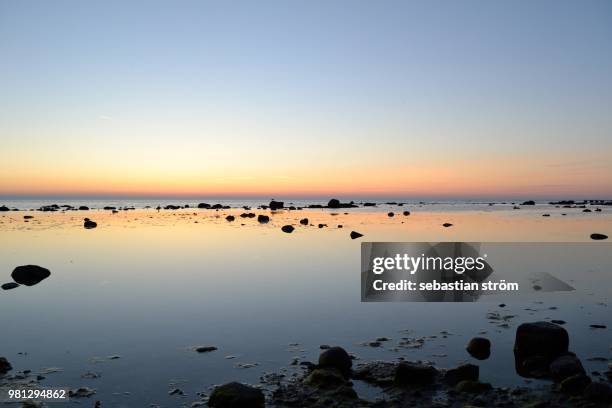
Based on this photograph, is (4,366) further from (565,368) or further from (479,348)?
(565,368)

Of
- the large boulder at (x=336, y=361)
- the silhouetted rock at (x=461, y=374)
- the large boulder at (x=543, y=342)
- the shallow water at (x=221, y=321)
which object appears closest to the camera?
the silhouetted rock at (x=461, y=374)

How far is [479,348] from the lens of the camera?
40.8 ft

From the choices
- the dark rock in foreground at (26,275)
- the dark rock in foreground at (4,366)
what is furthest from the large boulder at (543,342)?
the dark rock in foreground at (26,275)

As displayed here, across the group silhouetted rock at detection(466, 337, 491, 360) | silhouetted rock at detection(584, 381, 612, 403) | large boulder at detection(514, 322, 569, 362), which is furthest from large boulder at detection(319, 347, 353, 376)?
silhouetted rock at detection(584, 381, 612, 403)

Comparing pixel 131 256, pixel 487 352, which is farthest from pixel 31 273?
pixel 487 352

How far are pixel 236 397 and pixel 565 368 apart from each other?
7.75 metres

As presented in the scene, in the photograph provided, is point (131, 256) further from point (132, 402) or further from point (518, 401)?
point (518, 401)

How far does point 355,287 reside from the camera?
71.4 feet

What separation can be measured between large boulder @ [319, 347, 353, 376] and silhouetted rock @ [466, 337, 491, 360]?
3.71 metres

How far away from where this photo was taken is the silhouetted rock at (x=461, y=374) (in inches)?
408
